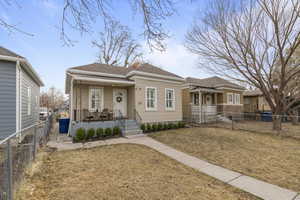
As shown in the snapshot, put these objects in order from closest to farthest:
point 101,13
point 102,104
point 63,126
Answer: point 101,13, point 63,126, point 102,104

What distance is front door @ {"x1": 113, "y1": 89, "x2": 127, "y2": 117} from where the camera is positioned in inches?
430

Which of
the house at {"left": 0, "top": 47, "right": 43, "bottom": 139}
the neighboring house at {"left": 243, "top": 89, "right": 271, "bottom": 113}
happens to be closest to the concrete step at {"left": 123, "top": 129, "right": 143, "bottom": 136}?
the house at {"left": 0, "top": 47, "right": 43, "bottom": 139}

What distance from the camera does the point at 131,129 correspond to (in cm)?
933

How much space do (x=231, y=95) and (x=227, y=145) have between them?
12.6 meters

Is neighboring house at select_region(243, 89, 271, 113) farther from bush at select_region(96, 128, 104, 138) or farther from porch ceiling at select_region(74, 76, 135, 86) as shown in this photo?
bush at select_region(96, 128, 104, 138)

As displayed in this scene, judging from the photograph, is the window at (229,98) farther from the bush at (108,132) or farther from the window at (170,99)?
the bush at (108,132)

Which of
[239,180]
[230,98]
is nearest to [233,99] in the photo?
[230,98]

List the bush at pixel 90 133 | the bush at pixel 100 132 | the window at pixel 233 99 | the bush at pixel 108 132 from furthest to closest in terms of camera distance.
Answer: the window at pixel 233 99, the bush at pixel 108 132, the bush at pixel 100 132, the bush at pixel 90 133

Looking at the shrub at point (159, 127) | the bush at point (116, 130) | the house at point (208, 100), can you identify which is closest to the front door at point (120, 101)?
the bush at point (116, 130)

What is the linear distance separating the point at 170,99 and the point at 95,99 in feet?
18.6

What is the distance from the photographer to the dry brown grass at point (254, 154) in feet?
14.0

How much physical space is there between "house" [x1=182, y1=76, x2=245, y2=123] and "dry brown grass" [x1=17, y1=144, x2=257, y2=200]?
10136 millimetres

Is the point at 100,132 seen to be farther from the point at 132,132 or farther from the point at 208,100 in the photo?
the point at 208,100

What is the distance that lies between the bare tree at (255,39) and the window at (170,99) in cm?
355
